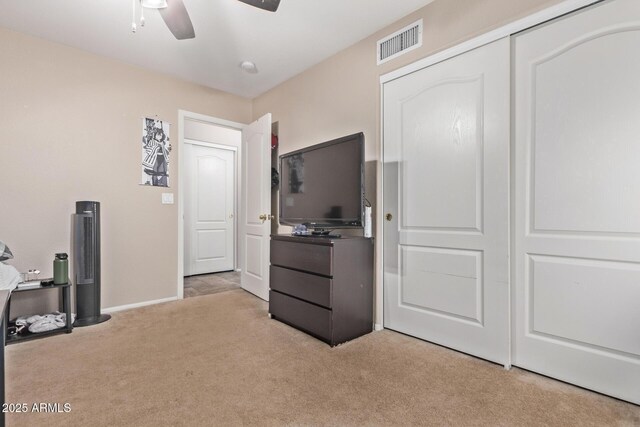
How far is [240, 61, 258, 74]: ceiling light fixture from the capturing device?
320cm

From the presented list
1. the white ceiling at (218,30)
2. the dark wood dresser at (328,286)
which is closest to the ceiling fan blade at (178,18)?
the white ceiling at (218,30)

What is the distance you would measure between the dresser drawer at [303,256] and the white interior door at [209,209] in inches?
106

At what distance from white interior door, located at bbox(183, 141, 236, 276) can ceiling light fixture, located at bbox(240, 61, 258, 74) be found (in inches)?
84.9

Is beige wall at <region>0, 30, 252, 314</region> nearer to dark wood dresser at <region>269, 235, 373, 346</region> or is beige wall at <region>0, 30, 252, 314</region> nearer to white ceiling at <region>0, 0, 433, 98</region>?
white ceiling at <region>0, 0, 433, 98</region>

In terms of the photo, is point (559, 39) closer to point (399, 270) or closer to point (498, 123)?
point (498, 123)

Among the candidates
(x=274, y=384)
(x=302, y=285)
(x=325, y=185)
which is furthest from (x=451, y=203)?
(x=274, y=384)

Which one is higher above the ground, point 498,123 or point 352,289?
point 498,123

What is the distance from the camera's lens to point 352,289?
245 cm

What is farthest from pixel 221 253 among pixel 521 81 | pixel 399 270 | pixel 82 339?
pixel 521 81

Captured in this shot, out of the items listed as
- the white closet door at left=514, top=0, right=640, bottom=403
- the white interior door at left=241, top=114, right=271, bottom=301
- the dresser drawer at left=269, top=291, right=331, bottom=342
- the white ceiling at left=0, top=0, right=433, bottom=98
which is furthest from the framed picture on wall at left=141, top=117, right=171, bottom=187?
the white closet door at left=514, top=0, right=640, bottom=403

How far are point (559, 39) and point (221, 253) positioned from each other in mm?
5039

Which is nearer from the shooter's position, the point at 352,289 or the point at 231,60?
the point at 352,289

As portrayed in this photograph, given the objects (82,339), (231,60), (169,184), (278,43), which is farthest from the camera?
(169,184)

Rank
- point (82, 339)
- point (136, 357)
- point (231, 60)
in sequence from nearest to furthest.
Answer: point (136, 357) < point (82, 339) < point (231, 60)
